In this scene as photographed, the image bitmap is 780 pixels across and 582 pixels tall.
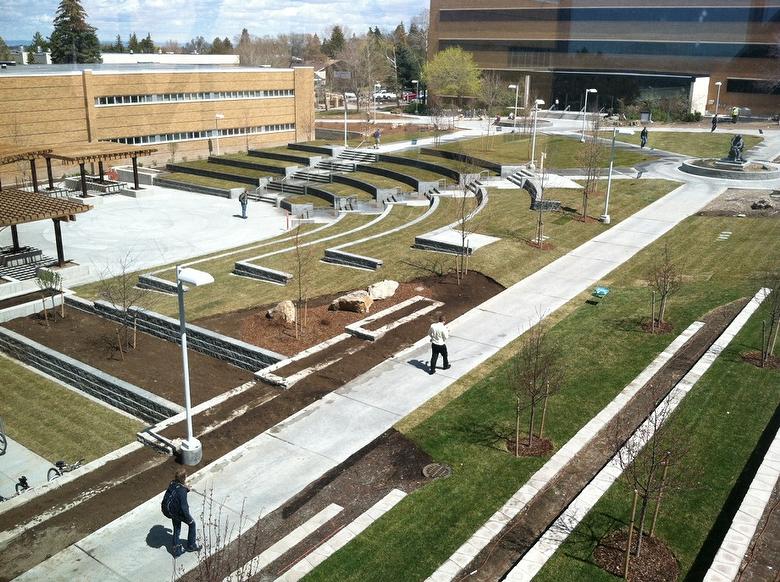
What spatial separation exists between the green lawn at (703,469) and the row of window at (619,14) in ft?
219

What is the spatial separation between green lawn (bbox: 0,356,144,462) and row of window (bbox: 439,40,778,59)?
72991 millimetres

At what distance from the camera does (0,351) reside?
2053 centimetres

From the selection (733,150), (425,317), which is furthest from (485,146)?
(425,317)

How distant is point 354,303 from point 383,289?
147cm

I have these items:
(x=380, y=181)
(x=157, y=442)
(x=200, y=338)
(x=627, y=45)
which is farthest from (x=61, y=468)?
(x=627, y=45)

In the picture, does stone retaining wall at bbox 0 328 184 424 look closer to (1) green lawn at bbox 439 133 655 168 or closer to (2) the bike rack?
(2) the bike rack

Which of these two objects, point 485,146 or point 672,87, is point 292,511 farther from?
point 672,87

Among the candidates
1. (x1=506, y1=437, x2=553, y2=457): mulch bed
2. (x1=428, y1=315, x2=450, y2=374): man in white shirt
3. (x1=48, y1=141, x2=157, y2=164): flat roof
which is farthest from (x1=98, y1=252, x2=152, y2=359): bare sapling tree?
(x1=48, y1=141, x2=157, y2=164): flat roof

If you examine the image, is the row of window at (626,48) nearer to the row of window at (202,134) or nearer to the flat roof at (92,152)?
the row of window at (202,134)

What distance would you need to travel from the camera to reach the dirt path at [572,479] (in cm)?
978

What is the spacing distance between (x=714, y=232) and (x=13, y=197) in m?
27.5

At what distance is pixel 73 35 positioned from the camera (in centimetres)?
8769

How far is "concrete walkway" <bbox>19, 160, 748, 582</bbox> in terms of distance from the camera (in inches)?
401

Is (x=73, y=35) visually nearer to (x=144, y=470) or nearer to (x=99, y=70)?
(x=99, y=70)
